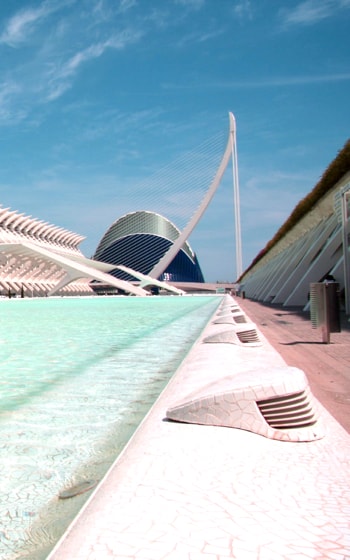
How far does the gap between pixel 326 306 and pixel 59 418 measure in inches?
135

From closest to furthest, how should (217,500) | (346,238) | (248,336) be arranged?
(217,500) → (248,336) → (346,238)

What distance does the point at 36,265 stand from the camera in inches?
1886

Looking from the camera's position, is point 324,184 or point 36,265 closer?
point 324,184

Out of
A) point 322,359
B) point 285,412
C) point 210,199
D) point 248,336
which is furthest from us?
point 210,199

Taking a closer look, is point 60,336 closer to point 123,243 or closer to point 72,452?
point 72,452

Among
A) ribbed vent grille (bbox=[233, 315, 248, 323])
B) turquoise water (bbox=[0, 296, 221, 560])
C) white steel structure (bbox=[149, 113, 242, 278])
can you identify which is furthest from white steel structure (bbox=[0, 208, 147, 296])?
turquoise water (bbox=[0, 296, 221, 560])

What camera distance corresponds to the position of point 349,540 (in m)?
1.21

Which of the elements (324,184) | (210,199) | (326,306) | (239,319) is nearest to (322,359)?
(326,306)

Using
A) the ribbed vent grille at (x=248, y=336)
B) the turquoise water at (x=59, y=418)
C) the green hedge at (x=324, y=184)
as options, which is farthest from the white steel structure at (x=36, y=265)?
the ribbed vent grille at (x=248, y=336)

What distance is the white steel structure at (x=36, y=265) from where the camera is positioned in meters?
41.2

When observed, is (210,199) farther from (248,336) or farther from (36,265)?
(248,336)

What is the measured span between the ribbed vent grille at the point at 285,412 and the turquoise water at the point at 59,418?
2.59ft

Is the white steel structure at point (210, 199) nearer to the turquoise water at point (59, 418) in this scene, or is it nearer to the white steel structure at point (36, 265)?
the white steel structure at point (36, 265)

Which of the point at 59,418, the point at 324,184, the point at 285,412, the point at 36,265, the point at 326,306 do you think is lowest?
the point at 59,418
